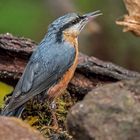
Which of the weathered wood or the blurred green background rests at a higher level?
the weathered wood

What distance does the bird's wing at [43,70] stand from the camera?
5.93 metres

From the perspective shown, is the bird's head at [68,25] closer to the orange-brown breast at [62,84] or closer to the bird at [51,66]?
the bird at [51,66]

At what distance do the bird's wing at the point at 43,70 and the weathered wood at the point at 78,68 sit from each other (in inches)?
5.4

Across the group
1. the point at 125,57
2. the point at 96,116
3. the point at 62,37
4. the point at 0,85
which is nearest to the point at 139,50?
the point at 125,57

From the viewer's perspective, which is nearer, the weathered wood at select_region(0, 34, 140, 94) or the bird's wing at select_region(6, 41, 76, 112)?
the bird's wing at select_region(6, 41, 76, 112)

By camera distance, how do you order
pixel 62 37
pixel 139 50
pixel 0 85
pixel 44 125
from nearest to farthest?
pixel 44 125 < pixel 0 85 < pixel 62 37 < pixel 139 50

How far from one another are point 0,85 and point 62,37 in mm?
932

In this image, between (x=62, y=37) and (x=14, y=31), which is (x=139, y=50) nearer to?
(x=14, y=31)

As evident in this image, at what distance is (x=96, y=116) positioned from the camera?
398cm

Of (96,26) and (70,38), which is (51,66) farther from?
(96,26)

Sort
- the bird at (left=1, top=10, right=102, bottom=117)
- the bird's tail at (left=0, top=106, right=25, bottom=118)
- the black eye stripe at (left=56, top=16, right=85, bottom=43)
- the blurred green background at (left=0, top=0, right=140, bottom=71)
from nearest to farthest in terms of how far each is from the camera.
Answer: the bird's tail at (left=0, top=106, right=25, bottom=118), the bird at (left=1, top=10, right=102, bottom=117), the black eye stripe at (left=56, top=16, right=85, bottom=43), the blurred green background at (left=0, top=0, right=140, bottom=71)

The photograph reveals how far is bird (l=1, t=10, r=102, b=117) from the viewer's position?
19.2 ft

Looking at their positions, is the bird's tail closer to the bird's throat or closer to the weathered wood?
the weathered wood

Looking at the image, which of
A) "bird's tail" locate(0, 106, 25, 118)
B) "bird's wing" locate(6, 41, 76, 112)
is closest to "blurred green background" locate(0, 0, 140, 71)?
"bird's wing" locate(6, 41, 76, 112)
